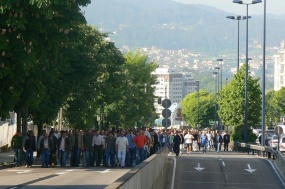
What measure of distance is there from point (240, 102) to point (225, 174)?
176ft

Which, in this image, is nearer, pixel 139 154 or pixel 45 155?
pixel 45 155

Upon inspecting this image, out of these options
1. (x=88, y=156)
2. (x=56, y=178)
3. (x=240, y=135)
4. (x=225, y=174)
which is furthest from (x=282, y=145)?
(x=56, y=178)

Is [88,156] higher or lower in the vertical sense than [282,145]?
lower

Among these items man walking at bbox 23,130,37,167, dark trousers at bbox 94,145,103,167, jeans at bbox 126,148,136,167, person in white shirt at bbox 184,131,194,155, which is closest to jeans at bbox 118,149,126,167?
jeans at bbox 126,148,136,167

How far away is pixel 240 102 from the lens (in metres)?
96.5

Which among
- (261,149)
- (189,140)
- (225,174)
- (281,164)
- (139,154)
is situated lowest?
(225,174)

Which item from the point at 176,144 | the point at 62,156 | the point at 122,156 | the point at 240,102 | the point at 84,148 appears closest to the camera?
the point at 122,156

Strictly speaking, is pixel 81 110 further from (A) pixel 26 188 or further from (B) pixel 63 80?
(A) pixel 26 188

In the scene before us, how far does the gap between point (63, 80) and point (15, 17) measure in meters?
23.5

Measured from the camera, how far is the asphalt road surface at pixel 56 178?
31.9 metres

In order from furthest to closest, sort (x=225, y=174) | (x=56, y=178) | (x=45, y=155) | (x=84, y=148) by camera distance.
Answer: (x=84, y=148) < (x=45, y=155) < (x=225, y=174) < (x=56, y=178)

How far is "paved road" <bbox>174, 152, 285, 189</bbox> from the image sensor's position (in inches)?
1499

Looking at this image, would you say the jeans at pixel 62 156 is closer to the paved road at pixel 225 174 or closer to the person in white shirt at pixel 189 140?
the paved road at pixel 225 174

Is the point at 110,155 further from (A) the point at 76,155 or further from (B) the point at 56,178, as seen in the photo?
(B) the point at 56,178
